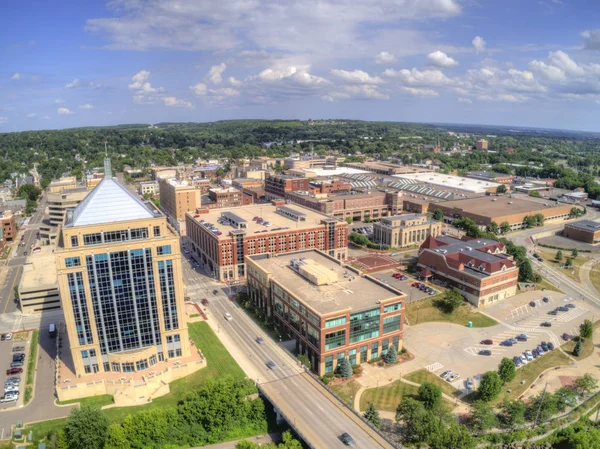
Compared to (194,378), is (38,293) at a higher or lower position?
higher

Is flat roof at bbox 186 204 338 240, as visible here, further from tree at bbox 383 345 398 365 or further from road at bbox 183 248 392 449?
tree at bbox 383 345 398 365

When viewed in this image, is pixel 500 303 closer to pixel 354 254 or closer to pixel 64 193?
pixel 354 254

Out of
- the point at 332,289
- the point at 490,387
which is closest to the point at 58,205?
the point at 332,289

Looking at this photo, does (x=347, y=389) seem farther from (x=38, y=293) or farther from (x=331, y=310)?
(x=38, y=293)

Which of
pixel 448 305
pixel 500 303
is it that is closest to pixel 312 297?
pixel 448 305

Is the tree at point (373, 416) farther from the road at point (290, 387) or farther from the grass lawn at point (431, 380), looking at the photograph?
Result: the grass lawn at point (431, 380)

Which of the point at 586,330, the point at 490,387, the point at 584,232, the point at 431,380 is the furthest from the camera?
the point at 584,232

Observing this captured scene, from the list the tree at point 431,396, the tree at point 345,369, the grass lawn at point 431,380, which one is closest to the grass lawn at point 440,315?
the grass lawn at point 431,380
